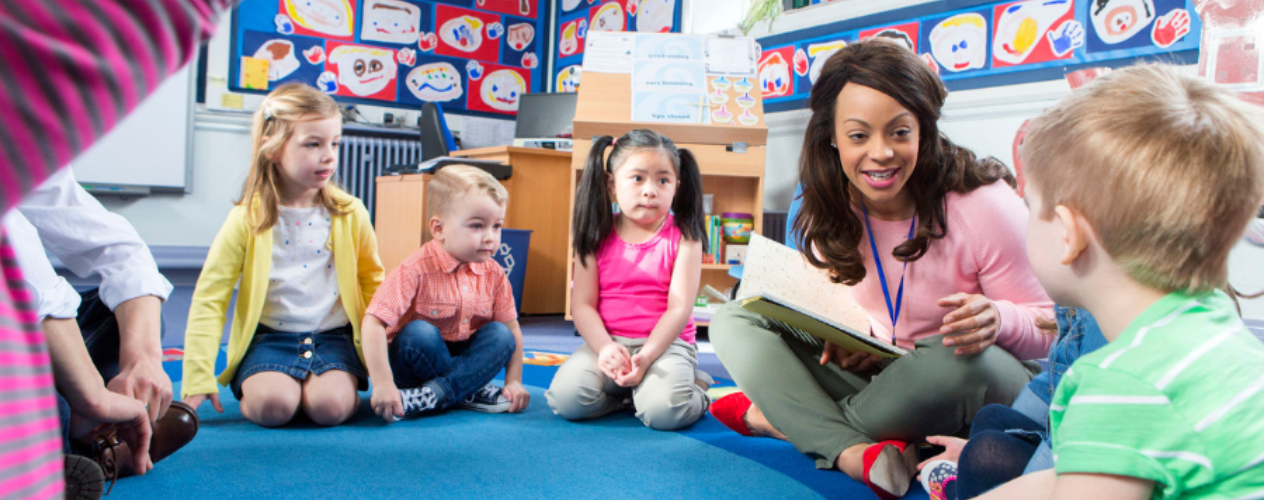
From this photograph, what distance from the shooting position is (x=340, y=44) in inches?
159

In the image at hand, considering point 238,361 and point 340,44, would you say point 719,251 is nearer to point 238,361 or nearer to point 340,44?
point 238,361

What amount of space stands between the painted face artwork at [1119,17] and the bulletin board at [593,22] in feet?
5.80

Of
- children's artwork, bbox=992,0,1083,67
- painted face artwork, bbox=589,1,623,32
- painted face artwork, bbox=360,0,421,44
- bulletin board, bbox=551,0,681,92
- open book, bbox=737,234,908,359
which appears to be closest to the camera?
open book, bbox=737,234,908,359

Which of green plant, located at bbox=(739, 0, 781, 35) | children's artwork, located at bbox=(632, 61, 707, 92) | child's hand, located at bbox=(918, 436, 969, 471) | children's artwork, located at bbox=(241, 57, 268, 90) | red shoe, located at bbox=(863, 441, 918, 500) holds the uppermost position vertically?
green plant, located at bbox=(739, 0, 781, 35)

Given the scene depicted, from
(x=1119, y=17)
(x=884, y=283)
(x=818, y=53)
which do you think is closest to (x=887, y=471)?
(x=884, y=283)

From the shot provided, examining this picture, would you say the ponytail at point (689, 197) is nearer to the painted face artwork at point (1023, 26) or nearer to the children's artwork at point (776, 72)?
the painted face artwork at point (1023, 26)

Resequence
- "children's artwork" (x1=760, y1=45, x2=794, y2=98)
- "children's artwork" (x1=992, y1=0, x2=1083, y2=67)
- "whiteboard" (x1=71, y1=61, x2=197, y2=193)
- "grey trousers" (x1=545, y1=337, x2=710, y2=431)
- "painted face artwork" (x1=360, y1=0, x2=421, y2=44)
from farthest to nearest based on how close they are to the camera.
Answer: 1. "painted face artwork" (x1=360, y1=0, x2=421, y2=44)
2. "whiteboard" (x1=71, y1=61, x2=197, y2=193)
3. "children's artwork" (x1=760, y1=45, x2=794, y2=98)
4. "children's artwork" (x1=992, y1=0, x2=1083, y2=67)
5. "grey trousers" (x1=545, y1=337, x2=710, y2=431)

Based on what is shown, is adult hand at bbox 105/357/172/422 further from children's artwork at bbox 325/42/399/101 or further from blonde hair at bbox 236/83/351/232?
children's artwork at bbox 325/42/399/101

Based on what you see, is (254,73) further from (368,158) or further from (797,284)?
(797,284)

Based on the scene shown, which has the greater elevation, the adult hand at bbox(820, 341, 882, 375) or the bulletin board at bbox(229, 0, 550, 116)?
the bulletin board at bbox(229, 0, 550, 116)

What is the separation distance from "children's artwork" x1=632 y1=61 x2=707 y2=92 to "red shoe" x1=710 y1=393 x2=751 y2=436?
152cm

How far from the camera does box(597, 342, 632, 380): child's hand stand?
1476 mm

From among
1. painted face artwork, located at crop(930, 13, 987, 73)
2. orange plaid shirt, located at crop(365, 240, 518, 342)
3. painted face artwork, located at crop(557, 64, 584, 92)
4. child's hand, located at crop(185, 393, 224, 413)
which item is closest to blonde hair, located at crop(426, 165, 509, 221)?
orange plaid shirt, located at crop(365, 240, 518, 342)

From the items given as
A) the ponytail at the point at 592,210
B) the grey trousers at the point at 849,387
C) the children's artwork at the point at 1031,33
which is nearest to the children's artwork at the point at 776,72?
the children's artwork at the point at 1031,33
